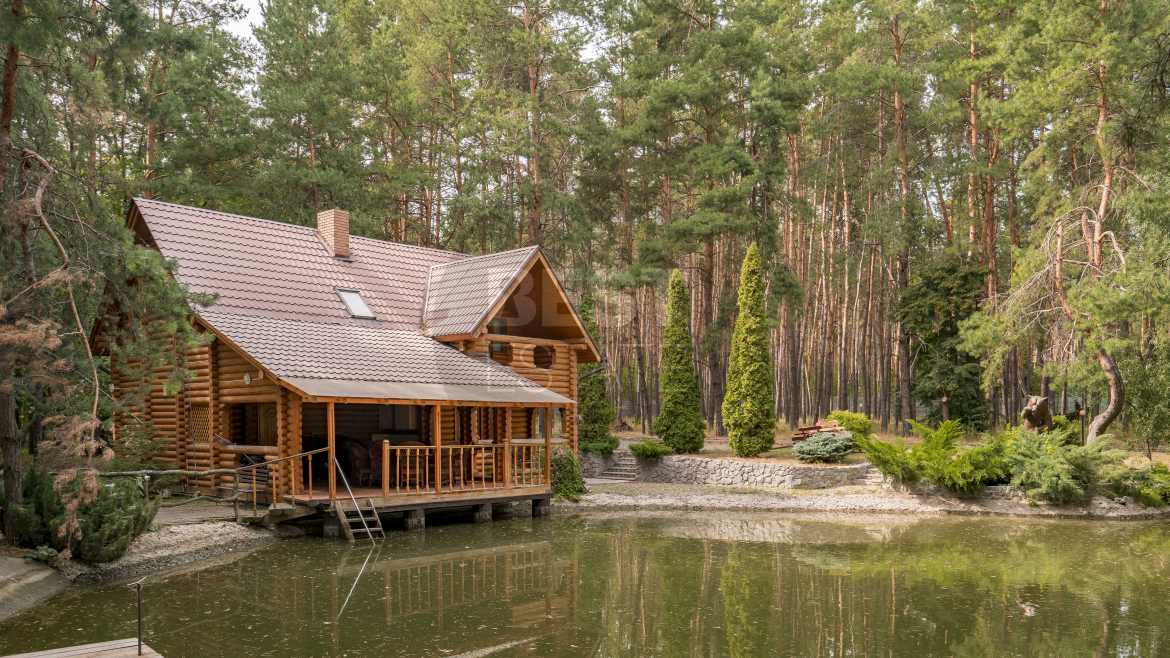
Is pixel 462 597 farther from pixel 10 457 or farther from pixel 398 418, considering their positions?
pixel 398 418

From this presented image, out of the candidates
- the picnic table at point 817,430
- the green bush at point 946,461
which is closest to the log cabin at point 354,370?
the picnic table at point 817,430

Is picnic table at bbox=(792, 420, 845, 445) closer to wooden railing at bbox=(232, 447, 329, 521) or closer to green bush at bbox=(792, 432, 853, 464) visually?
green bush at bbox=(792, 432, 853, 464)

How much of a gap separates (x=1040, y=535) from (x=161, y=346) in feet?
47.1

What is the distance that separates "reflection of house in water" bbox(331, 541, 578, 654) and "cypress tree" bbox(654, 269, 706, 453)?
1152cm

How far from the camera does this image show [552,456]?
1830 cm

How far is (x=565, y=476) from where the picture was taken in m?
18.1

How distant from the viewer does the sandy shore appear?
1623 cm

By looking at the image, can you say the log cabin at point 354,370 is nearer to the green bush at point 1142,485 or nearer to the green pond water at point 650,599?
the green pond water at point 650,599

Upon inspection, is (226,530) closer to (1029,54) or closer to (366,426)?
(366,426)

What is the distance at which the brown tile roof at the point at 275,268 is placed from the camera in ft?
53.1

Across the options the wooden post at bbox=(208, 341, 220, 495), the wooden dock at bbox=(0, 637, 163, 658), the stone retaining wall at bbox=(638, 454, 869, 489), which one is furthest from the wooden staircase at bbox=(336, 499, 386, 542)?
the stone retaining wall at bbox=(638, 454, 869, 489)

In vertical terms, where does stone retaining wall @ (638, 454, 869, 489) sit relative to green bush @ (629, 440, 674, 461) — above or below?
below

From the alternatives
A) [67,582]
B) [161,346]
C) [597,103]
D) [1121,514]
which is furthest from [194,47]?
Answer: [597,103]

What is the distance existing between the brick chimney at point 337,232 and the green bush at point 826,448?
1250 cm
